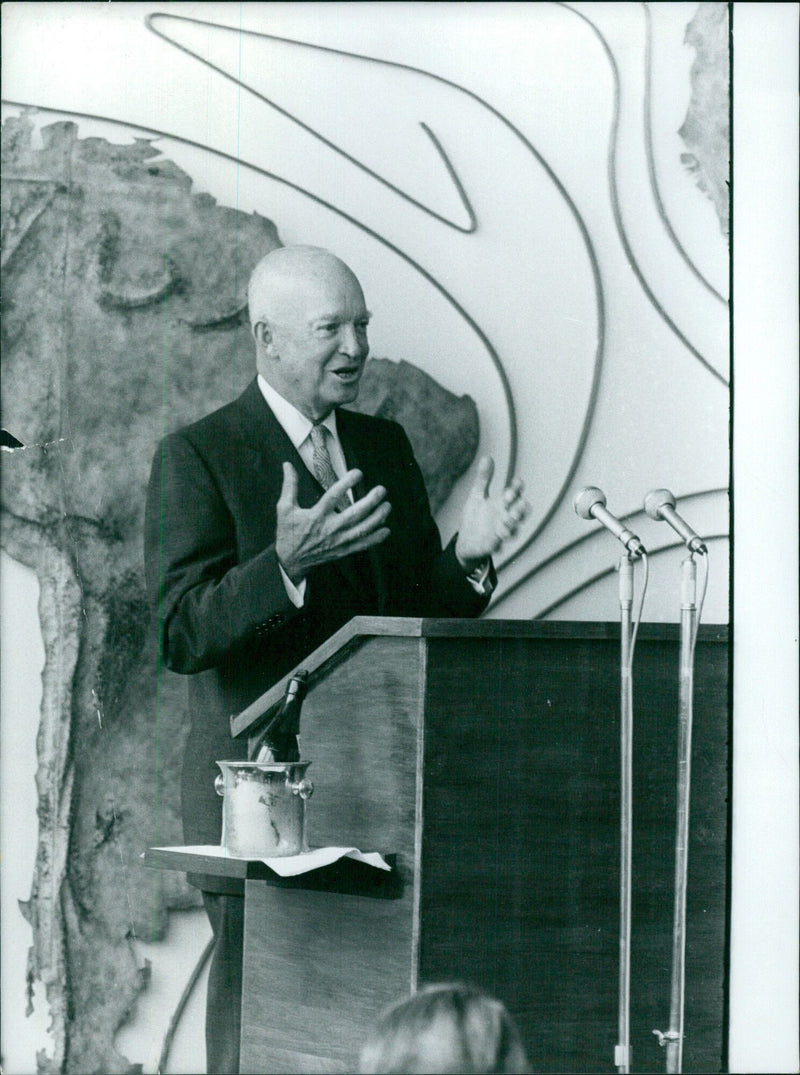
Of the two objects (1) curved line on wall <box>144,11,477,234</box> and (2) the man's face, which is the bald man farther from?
(1) curved line on wall <box>144,11,477,234</box>

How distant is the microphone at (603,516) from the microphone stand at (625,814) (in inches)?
2.0

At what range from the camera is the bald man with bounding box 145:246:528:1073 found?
13.5 feet

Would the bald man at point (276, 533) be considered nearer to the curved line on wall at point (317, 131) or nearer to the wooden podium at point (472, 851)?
the curved line on wall at point (317, 131)

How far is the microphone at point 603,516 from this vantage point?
140 inches

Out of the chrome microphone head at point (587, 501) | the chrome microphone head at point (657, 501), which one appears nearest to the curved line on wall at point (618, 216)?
the chrome microphone head at point (657, 501)

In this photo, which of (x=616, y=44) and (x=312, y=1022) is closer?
(x=312, y=1022)

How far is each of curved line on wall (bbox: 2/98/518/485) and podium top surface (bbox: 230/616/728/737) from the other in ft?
3.13

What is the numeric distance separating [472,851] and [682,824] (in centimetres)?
55

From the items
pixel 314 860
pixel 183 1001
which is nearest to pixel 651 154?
pixel 314 860

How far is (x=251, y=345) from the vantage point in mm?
4438

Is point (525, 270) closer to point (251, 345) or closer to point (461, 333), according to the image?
point (461, 333)

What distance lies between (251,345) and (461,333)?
0.54 m

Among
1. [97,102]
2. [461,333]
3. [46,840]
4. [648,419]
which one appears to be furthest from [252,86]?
[46,840]

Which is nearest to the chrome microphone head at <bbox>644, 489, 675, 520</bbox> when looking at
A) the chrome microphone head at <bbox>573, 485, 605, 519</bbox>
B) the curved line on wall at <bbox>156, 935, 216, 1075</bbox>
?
the chrome microphone head at <bbox>573, 485, 605, 519</bbox>
